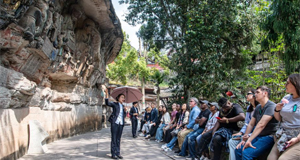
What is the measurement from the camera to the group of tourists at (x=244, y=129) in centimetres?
312

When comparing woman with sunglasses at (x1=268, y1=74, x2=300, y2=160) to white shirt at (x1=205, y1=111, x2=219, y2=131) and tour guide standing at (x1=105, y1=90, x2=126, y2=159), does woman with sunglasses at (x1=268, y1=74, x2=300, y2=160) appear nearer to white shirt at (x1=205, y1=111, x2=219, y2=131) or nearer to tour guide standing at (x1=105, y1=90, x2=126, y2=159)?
white shirt at (x1=205, y1=111, x2=219, y2=131)

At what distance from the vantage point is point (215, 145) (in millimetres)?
4898

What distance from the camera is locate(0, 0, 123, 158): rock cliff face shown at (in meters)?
4.72

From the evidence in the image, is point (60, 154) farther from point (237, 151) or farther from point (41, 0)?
point (237, 151)

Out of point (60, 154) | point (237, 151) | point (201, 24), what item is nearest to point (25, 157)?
point (60, 154)

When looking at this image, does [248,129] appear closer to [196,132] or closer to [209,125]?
[209,125]

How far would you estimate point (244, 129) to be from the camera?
14.9ft

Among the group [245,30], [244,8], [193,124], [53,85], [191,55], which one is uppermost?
[244,8]

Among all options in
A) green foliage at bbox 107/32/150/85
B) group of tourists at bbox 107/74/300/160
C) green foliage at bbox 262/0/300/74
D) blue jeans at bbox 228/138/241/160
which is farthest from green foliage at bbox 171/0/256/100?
green foliage at bbox 107/32/150/85

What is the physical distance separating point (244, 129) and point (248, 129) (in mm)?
498

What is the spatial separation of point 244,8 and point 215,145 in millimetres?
9244

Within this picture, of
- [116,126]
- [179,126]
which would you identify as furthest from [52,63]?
[179,126]

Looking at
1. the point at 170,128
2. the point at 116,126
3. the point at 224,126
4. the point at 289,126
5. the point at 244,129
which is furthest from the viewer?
the point at 170,128

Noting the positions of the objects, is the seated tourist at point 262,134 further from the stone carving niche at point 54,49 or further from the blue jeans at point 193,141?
the stone carving niche at point 54,49
